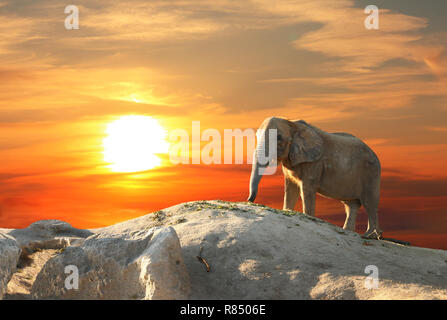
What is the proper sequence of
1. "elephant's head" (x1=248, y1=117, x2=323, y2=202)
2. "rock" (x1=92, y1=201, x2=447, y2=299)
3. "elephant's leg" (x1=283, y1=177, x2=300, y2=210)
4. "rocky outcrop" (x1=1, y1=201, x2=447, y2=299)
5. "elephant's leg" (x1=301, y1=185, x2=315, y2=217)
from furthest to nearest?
"elephant's leg" (x1=283, y1=177, x2=300, y2=210) → "elephant's leg" (x1=301, y1=185, x2=315, y2=217) → "elephant's head" (x1=248, y1=117, x2=323, y2=202) → "rock" (x1=92, y1=201, x2=447, y2=299) → "rocky outcrop" (x1=1, y1=201, x2=447, y2=299)

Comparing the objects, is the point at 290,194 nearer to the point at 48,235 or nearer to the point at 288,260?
the point at 288,260

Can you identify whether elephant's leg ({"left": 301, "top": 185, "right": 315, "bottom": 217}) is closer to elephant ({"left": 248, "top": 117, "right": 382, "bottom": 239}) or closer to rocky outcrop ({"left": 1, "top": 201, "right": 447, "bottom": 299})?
→ elephant ({"left": 248, "top": 117, "right": 382, "bottom": 239})

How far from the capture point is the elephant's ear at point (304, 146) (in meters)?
14.1

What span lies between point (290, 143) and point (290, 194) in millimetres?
1457

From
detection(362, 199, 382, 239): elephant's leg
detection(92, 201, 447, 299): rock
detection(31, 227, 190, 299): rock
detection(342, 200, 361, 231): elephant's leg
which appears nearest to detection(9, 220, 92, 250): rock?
detection(92, 201, 447, 299): rock

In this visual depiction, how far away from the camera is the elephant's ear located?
554 inches

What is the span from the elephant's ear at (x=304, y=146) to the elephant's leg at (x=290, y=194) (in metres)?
0.81

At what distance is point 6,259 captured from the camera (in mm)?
9703

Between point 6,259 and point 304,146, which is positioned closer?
point 6,259

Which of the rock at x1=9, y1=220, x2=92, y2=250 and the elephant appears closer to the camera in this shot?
the rock at x1=9, y1=220, x2=92, y2=250

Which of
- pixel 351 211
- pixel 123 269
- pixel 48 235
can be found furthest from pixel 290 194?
pixel 123 269

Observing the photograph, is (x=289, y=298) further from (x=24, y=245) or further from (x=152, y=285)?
(x=24, y=245)
